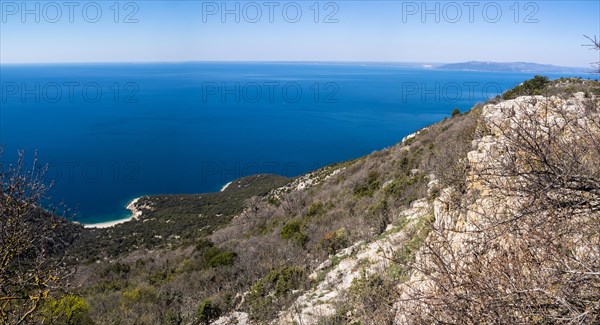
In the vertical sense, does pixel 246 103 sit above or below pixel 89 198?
above

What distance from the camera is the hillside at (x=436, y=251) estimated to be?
3.07 meters

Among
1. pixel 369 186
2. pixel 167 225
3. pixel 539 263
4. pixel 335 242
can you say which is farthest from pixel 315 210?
pixel 167 225

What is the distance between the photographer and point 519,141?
11.9 feet

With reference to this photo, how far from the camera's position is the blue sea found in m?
65.0

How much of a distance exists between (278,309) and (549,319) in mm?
5889

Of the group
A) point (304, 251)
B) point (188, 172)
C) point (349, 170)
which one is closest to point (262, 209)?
point (349, 170)

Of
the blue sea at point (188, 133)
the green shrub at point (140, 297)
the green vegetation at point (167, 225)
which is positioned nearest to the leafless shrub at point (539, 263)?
the green shrub at point (140, 297)

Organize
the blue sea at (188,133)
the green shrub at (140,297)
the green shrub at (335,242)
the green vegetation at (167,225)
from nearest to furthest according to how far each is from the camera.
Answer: the green shrub at (335,242) → the green shrub at (140,297) → the green vegetation at (167,225) → the blue sea at (188,133)

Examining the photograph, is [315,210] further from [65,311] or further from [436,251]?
[436,251]

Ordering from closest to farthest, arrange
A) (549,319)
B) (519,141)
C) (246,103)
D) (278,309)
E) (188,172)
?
(549,319), (519,141), (278,309), (188,172), (246,103)

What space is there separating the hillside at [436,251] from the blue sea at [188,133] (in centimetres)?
1928

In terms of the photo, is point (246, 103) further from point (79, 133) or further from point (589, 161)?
point (589, 161)

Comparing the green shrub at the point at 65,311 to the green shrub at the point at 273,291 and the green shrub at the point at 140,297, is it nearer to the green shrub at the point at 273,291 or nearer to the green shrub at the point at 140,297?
the green shrub at the point at 140,297

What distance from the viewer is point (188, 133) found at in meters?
99.1
